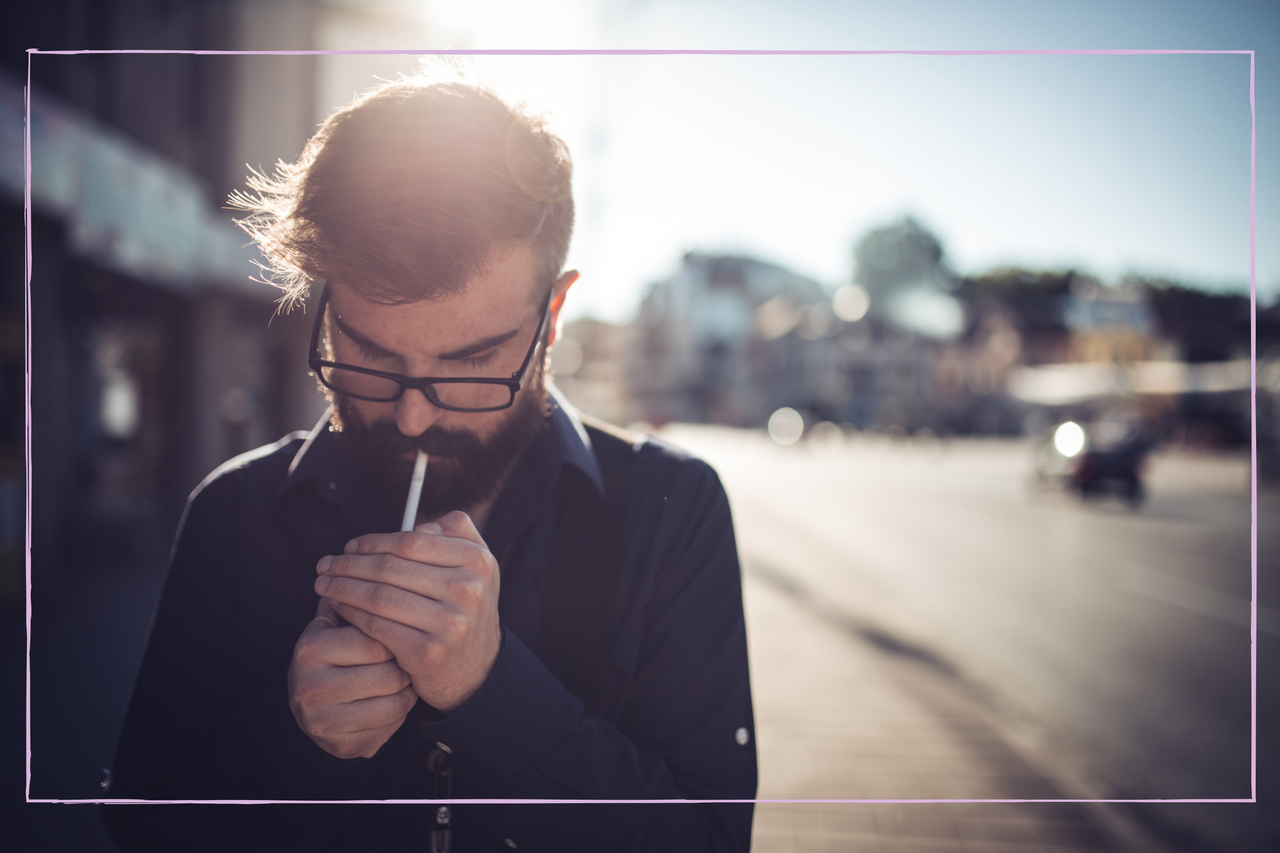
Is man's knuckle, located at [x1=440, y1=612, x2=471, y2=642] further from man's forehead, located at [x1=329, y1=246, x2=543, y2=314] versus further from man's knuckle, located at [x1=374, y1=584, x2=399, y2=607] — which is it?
man's forehead, located at [x1=329, y1=246, x2=543, y2=314]

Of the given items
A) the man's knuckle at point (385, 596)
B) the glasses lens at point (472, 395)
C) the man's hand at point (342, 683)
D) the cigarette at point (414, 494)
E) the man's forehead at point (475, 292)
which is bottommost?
the man's hand at point (342, 683)

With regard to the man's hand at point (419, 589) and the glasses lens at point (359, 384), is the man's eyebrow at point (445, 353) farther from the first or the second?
the man's hand at point (419, 589)

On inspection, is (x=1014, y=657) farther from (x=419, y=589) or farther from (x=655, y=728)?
(x=419, y=589)

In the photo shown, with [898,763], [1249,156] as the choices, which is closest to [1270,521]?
[898,763]

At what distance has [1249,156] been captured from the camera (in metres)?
1.58

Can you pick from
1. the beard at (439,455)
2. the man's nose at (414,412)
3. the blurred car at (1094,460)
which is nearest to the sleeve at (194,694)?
the beard at (439,455)

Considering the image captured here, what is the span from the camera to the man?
3.72 ft

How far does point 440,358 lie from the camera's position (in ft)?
3.90

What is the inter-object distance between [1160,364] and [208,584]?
35.5 m

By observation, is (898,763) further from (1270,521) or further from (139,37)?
(1270,521)

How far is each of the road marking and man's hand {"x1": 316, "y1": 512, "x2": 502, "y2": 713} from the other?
778 centimetres

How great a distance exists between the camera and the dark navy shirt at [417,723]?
114 cm

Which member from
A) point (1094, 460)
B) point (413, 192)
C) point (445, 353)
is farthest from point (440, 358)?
point (1094, 460)

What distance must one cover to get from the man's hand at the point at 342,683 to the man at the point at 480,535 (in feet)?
0.33
